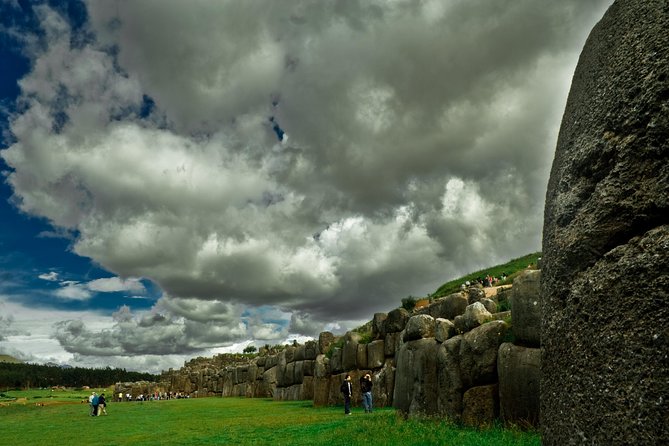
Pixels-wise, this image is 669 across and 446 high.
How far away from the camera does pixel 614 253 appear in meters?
3.58

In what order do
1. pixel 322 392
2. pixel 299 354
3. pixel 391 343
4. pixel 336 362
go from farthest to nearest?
pixel 299 354 < pixel 322 392 < pixel 336 362 < pixel 391 343

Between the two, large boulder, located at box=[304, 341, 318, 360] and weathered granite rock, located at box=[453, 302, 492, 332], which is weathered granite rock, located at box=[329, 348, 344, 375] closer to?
large boulder, located at box=[304, 341, 318, 360]

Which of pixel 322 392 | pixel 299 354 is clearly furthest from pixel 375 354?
pixel 299 354

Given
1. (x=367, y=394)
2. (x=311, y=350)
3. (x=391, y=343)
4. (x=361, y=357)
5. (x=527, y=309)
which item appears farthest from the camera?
(x=311, y=350)

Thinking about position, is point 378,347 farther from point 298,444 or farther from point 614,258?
point 614,258

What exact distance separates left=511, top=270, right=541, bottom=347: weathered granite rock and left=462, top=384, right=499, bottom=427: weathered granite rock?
1.78 metres

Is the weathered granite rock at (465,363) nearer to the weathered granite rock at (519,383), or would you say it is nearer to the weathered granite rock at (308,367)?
the weathered granite rock at (519,383)

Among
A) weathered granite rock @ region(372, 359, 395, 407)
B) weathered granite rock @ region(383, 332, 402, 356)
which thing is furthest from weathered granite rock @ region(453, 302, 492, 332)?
weathered granite rock @ region(383, 332, 402, 356)

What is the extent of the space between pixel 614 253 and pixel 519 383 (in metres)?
8.96

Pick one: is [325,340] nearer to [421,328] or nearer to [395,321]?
[395,321]

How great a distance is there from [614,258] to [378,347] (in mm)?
26019

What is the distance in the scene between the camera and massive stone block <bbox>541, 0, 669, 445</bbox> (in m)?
3.09

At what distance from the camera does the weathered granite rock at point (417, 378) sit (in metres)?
15.7

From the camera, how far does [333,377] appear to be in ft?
105
